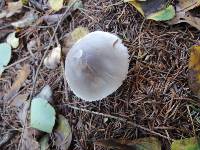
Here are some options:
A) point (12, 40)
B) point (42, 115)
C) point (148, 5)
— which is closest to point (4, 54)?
point (12, 40)

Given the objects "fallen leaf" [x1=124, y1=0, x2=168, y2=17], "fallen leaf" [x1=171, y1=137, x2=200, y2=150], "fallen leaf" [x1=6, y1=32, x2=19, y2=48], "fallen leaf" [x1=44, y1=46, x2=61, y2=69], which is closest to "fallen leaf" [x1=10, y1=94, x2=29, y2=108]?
"fallen leaf" [x1=44, y1=46, x2=61, y2=69]

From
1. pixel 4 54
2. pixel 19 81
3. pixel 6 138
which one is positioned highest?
pixel 4 54

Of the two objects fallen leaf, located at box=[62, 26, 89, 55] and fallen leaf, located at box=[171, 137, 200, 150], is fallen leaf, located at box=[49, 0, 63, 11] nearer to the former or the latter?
fallen leaf, located at box=[62, 26, 89, 55]

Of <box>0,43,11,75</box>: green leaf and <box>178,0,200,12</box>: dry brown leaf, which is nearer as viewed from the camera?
<box>178,0,200,12</box>: dry brown leaf

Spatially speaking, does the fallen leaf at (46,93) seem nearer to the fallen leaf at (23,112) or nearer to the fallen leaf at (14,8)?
the fallen leaf at (23,112)

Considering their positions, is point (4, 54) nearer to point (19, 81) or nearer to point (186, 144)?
point (19, 81)

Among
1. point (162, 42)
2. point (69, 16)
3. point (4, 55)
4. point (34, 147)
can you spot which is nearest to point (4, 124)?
point (34, 147)

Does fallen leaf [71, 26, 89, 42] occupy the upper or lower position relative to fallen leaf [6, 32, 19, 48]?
upper
